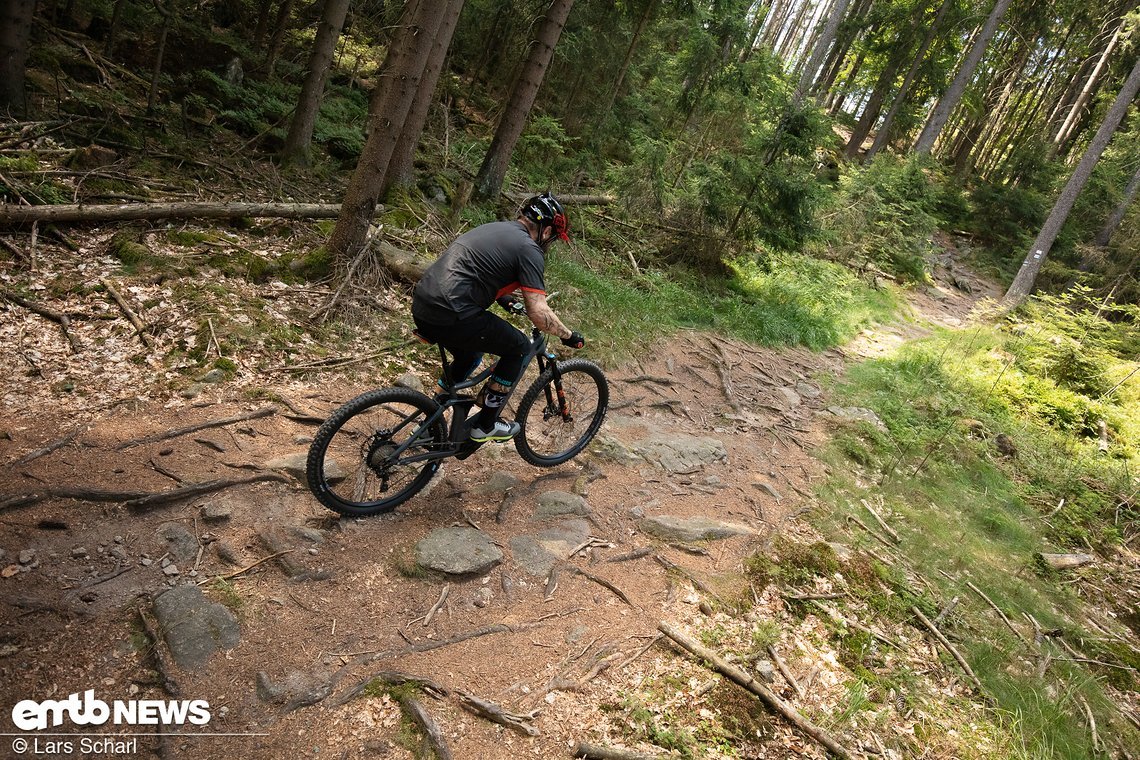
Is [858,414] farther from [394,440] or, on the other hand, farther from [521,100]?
[521,100]

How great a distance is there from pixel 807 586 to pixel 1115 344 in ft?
46.3

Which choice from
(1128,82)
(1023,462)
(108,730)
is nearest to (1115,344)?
(1023,462)

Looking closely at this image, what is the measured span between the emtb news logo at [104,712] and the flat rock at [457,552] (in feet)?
5.15

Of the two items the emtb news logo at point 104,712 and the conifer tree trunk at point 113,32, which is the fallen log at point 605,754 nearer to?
the emtb news logo at point 104,712

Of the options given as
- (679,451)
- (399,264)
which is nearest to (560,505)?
(679,451)

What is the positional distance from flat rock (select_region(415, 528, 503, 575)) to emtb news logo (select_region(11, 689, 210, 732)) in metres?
1.57

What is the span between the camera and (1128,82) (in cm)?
1602

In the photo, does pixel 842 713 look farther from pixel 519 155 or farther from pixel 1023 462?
pixel 519 155

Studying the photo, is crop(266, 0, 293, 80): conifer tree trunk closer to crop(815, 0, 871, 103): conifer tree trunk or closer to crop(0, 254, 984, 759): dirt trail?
crop(0, 254, 984, 759): dirt trail

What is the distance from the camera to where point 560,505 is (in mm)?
5145

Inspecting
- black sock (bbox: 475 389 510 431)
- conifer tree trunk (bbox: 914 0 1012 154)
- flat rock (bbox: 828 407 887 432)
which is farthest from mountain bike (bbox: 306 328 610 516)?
conifer tree trunk (bbox: 914 0 1012 154)

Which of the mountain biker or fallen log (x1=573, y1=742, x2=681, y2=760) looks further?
the mountain biker

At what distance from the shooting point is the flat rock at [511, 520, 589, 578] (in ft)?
14.4

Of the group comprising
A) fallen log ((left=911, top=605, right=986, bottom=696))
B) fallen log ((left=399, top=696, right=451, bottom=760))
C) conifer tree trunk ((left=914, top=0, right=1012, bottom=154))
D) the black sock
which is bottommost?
fallen log ((left=399, top=696, right=451, bottom=760))
